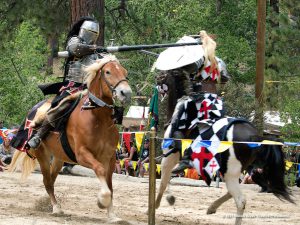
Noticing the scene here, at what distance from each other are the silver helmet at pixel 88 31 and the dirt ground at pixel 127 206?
2.60 m

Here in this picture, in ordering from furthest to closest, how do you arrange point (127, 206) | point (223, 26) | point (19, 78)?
point (19, 78), point (223, 26), point (127, 206)

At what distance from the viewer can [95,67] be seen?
10836 millimetres

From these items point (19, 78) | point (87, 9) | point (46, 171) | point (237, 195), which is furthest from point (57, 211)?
point (19, 78)

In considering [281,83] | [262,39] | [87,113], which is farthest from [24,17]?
[87,113]

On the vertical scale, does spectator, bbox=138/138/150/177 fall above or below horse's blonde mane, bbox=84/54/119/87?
below

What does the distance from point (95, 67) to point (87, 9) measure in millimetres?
8092

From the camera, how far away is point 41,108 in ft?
40.6

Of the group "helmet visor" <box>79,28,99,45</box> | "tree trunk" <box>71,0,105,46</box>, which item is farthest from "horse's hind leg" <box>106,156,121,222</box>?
"tree trunk" <box>71,0,105,46</box>

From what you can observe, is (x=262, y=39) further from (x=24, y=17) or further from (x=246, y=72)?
(x=246, y=72)

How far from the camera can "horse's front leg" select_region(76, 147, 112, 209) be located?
33.0 ft

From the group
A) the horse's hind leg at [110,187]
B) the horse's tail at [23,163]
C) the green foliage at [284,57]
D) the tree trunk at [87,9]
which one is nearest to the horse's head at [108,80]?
the horse's hind leg at [110,187]

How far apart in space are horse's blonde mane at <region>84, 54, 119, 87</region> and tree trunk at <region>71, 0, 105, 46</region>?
7538 millimetres

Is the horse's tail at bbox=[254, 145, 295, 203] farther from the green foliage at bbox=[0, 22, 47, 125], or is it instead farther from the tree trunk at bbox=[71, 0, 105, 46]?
the green foliage at bbox=[0, 22, 47, 125]

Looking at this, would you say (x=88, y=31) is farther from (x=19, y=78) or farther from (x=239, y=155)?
(x=19, y=78)
